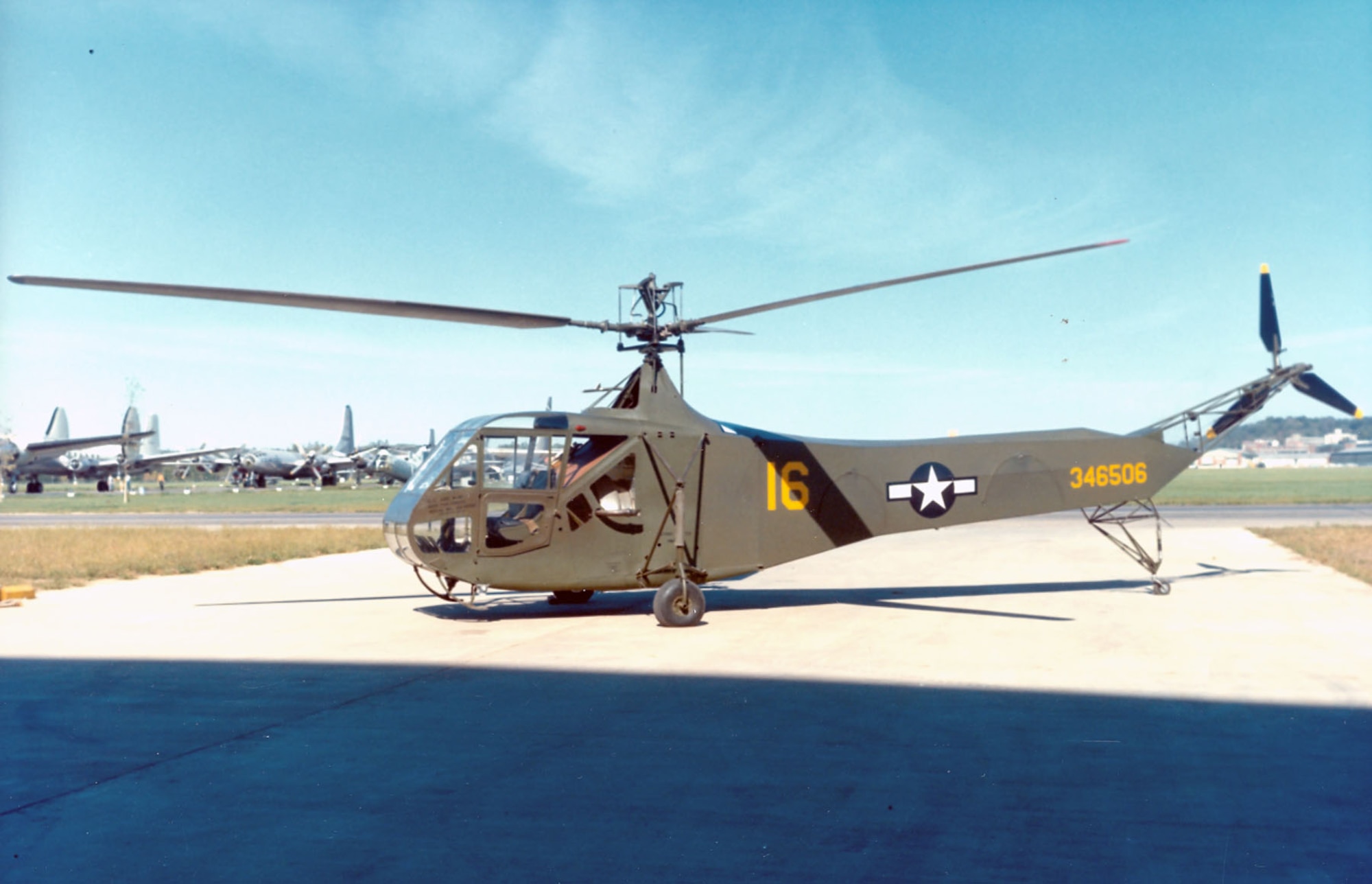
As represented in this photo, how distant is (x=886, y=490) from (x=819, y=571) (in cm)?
546

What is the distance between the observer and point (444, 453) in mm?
10891

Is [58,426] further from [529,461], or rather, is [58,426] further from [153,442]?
[529,461]

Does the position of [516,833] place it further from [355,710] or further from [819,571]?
[819,571]

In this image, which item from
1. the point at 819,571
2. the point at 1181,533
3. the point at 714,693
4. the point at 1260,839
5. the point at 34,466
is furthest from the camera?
the point at 34,466

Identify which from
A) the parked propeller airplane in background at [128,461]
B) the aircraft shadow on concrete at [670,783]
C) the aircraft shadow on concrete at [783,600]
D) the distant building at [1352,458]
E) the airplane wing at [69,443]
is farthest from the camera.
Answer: the distant building at [1352,458]

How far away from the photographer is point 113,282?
26.6ft

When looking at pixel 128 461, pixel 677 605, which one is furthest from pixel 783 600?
pixel 128 461

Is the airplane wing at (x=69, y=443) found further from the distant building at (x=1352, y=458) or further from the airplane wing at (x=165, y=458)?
the distant building at (x=1352, y=458)

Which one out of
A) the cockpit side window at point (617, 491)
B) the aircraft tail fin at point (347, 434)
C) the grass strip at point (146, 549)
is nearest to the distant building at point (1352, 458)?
the aircraft tail fin at point (347, 434)

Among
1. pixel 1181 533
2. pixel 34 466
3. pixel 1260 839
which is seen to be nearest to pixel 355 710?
pixel 1260 839

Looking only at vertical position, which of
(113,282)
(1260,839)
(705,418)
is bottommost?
(1260,839)

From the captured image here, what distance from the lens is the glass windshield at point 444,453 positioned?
35.1 ft

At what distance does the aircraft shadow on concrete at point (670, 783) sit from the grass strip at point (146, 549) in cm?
1055

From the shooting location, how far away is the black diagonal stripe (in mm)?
12273
